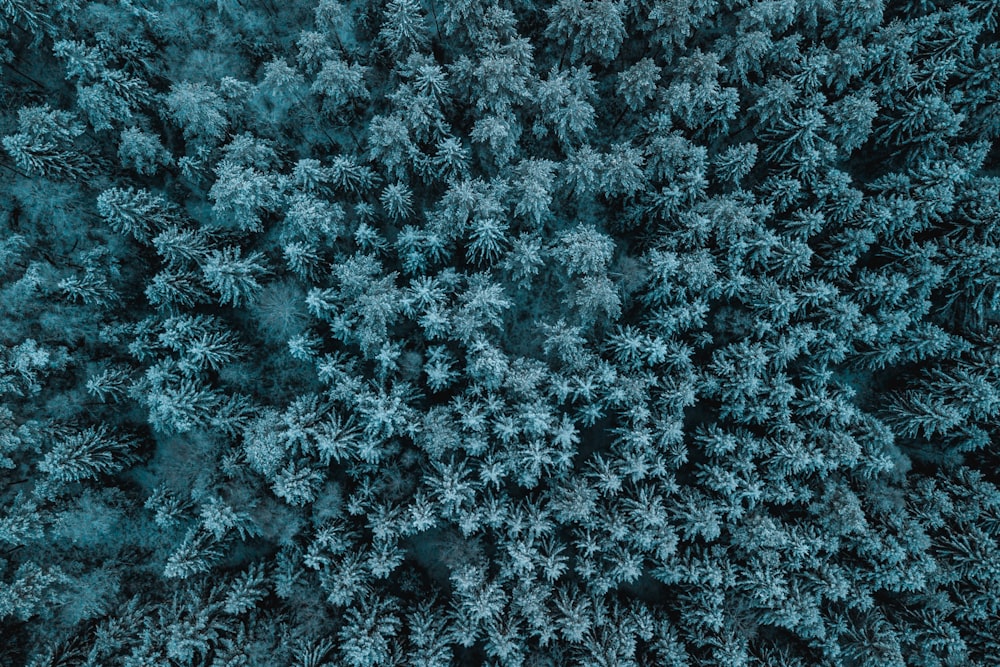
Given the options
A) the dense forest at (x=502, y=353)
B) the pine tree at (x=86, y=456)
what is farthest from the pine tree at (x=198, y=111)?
the pine tree at (x=86, y=456)

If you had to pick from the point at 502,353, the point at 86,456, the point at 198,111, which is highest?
the point at 198,111

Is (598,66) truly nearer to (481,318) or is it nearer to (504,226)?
(504,226)

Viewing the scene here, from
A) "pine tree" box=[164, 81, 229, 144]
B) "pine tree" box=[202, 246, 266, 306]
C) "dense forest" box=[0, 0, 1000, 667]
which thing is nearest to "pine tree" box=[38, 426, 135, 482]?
"dense forest" box=[0, 0, 1000, 667]

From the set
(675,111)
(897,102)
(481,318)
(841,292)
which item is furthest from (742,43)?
(481,318)

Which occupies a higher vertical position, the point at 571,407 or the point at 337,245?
the point at 337,245

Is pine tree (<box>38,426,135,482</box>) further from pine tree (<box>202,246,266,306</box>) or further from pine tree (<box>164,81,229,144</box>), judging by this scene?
pine tree (<box>164,81,229,144</box>)

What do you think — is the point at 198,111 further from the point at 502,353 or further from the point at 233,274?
the point at 502,353

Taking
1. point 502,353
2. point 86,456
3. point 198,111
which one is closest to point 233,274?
point 198,111

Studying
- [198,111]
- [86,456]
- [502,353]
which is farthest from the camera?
[502,353]

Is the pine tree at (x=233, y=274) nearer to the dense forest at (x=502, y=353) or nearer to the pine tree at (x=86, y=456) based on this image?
the dense forest at (x=502, y=353)
